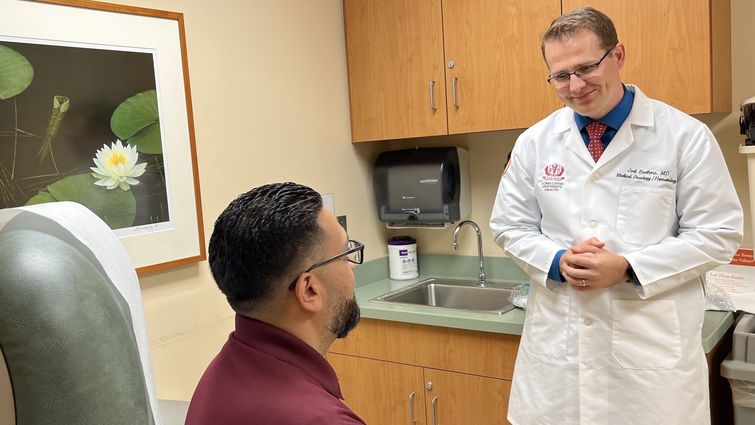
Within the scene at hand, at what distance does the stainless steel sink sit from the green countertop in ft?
0.17

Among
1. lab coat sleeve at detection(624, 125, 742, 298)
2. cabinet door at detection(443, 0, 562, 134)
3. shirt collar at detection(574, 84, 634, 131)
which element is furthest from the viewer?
cabinet door at detection(443, 0, 562, 134)

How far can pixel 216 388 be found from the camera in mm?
866

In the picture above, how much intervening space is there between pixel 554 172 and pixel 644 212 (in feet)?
0.82

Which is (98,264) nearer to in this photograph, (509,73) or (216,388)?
(216,388)

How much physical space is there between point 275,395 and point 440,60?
6.11 ft

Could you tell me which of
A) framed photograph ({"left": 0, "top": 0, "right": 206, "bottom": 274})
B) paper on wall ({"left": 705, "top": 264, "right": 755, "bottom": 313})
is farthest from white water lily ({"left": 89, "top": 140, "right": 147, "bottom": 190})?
paper on wall ({"left": 705, "top": 264, "right": 755, "bottom": 313})

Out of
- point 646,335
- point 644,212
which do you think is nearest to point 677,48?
point 644,212

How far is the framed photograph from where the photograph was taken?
1629 millimetres

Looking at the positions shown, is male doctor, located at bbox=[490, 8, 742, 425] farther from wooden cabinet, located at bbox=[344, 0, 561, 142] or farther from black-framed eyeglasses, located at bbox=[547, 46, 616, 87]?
wooden cabinet, located at bbox=[344, 0, 561, 142]

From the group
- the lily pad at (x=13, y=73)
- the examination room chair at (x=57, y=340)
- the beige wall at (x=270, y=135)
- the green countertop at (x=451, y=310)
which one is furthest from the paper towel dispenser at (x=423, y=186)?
the examination room chair at (x=57, y=340)

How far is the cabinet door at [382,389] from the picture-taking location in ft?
7.53

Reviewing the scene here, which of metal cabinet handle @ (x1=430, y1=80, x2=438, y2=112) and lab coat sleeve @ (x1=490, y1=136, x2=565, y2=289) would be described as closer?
lab coat sleeve @ (x1=490, y1=136, x2=565, y2=289)

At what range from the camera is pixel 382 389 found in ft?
7.79

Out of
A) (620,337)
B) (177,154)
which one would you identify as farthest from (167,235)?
(620,337)
